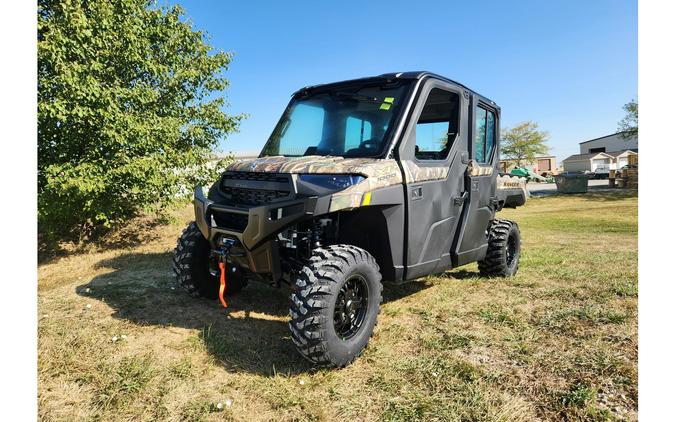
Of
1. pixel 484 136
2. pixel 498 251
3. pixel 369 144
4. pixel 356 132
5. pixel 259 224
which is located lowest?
pixel 498 251

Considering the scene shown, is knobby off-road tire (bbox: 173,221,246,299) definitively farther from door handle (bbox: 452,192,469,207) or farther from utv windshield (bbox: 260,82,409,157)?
door handle (bbox: 452,192,469,207)

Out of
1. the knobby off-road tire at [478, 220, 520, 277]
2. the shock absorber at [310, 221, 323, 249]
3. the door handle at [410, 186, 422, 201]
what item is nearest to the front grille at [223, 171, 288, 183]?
the shock absorber at [310, 221, 323, 249]

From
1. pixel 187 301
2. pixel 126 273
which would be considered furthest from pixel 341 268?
pixel 126 273

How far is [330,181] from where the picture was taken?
3.37m

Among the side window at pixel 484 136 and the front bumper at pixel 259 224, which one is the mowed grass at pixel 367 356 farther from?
the side window at pixel 484 136

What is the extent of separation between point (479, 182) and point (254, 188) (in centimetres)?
271

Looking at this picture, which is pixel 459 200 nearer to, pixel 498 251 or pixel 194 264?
pixel 498 251

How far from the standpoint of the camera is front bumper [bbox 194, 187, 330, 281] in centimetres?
316

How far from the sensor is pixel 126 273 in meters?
6.38

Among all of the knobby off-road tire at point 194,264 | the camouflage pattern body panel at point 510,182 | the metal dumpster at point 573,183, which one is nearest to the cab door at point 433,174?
the camouflage pattern body panel at point 510,182

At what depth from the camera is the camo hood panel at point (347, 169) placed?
10.5 feet

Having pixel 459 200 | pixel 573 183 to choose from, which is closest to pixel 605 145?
pixel 573 183

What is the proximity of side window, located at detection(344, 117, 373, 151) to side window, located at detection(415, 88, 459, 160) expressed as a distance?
59cm

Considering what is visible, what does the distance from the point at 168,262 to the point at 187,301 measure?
265cm
